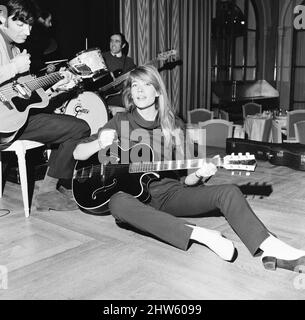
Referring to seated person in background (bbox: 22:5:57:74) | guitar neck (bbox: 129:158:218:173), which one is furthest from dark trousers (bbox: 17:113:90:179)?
seated person in background (bbox: 22:5:57:74)

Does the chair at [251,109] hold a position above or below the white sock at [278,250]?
above

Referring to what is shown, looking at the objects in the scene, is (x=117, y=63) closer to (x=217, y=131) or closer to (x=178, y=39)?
(x=217, y=131)

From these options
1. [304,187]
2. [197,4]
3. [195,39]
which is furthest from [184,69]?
[304,187]

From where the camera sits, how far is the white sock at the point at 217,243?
1.96 metres

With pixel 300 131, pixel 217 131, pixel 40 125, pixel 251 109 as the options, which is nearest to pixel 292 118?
pixel 300 131

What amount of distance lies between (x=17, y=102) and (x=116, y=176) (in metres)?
0.91

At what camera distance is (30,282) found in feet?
6.12

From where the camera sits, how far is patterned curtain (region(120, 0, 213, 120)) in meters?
6.14

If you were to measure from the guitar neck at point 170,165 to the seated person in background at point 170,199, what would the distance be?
0.11ft

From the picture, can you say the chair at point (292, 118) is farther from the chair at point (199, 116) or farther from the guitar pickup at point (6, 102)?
the guitar pickup at point (6, 102)

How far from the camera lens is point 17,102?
2746 mm

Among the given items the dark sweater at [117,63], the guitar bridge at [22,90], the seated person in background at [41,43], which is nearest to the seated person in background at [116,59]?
the dark sweater at [117,63]
